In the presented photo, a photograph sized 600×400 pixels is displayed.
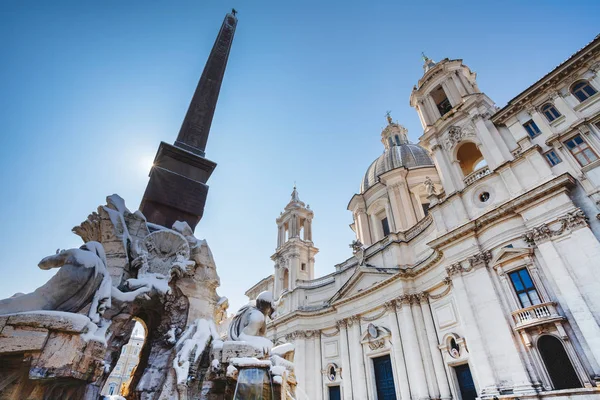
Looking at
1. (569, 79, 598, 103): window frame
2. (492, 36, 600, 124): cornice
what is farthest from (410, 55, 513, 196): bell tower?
(569, 79, 598, 103): window frame

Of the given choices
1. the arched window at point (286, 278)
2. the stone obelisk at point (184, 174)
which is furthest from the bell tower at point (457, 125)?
the arched window at point (286, 278)

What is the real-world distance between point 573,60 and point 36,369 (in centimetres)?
2038

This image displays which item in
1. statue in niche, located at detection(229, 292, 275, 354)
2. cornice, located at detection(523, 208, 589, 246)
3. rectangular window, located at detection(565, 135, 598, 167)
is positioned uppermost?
rectangular window, located at detection(565, 135, 598, 167)

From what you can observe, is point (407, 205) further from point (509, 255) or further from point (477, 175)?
point (509, 255)

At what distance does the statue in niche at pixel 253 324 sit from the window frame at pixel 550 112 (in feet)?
53.4

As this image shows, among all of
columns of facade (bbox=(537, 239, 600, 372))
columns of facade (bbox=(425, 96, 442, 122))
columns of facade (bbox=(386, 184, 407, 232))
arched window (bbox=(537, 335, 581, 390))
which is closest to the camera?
columns of facade (bbox=(537, 239, 600, 372))

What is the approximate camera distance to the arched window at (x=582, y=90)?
13.2 m

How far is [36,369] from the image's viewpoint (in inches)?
107

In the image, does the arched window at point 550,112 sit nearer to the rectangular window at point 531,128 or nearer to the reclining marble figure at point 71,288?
the rectangular window at point 531,128

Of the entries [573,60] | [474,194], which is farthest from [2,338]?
[573,60]

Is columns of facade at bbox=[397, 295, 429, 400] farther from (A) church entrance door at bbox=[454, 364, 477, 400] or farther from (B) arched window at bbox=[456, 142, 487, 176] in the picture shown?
(B) arched window at bbox=[456, 142, 487, 176]

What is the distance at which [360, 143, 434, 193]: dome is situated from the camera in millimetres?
28967

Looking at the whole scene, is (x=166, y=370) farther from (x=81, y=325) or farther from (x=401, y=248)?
(x=401, y=248)

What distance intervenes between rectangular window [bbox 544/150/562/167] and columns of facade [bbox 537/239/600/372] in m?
3.94
